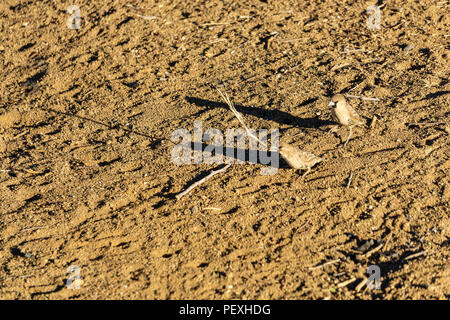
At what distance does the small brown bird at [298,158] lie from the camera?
4.35 meters

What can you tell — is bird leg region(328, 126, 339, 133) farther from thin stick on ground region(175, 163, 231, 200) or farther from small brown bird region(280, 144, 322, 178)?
thin stick on ground region(175, 163, 231, 200)

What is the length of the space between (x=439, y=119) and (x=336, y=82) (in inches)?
44.9

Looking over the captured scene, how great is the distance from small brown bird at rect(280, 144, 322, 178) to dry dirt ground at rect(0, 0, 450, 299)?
124 millimetres

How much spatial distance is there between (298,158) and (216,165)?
31.5 inches

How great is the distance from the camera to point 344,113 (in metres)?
4.76

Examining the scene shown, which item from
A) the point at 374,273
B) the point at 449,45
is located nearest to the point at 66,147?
the point at 374,273

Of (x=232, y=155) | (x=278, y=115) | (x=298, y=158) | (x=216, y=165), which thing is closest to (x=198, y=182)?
(x=216, y=165)

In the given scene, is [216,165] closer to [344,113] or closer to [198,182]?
[198,182]

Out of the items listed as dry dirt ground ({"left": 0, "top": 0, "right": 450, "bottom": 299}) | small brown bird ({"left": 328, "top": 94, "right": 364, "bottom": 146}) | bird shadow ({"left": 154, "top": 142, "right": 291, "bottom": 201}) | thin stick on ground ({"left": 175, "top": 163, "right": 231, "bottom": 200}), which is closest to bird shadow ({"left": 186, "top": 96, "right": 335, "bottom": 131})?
dry dirt ground ({"left": 0, "top": 0, "right": 450, "bottom": 299})

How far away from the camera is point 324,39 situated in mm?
5965

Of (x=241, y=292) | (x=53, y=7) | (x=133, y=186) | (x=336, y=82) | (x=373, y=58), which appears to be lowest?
(x=241, y=292)

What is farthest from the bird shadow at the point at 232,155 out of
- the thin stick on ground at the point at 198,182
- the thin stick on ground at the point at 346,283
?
the thin stick on ground at the point at 346,283

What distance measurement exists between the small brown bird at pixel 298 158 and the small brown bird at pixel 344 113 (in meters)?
0.46

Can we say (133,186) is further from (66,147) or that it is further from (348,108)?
(348,108)
